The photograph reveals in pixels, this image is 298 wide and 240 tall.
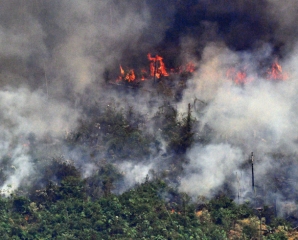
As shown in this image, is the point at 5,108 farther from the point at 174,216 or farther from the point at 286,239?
the point at 286,239

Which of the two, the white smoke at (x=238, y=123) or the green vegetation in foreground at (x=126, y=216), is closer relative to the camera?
the green vegetation in foreground at (x=126, y=216)

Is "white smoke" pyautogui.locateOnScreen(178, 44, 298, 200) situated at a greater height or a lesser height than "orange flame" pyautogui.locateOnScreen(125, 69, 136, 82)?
lesser

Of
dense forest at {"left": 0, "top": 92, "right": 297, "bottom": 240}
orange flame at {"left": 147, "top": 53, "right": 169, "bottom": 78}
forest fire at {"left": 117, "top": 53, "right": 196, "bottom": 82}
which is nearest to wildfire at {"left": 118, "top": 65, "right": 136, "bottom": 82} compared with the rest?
forest fire at {"left": 117, "top": 53, "right": 196, "bottom": 82}

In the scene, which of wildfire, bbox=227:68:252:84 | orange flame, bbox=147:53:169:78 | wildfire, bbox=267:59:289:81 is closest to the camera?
wildfire, bbox=267:59:289:81

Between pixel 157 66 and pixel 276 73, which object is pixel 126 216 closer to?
pixel 276 73

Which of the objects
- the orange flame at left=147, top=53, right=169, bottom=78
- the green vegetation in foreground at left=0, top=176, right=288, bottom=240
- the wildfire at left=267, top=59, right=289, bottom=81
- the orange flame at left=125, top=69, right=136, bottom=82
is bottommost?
the green vegetation in foreground at left=0, top=176, right=288, bottom=240

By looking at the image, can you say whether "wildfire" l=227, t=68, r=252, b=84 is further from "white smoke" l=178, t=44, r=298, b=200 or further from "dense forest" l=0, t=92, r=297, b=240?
"dense forest" l=0, t=92, r=297, b=240

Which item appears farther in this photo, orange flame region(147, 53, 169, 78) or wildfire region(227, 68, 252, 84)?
orange flame region(147, 53, 169, 78)

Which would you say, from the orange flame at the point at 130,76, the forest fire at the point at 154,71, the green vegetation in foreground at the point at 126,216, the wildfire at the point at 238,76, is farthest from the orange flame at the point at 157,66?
the green vegetation in foreground at the point at 126,216

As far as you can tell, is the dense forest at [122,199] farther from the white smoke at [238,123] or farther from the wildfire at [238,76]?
the wildfire at [238,76]
